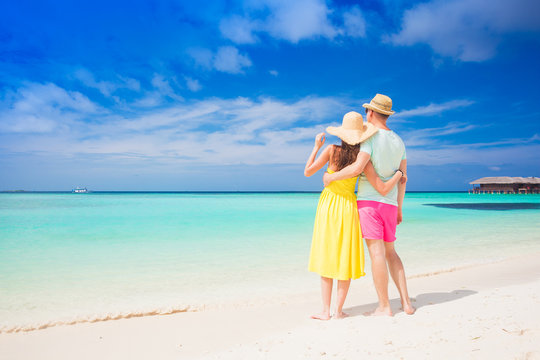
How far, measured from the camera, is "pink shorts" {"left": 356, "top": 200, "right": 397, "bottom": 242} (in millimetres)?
2799

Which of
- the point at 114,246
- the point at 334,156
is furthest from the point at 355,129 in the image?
the point at 114,246

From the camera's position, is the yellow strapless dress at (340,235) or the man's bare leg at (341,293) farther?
the man's bare leg at (341,293)

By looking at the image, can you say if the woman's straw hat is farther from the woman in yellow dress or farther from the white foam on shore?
the white foam on shore

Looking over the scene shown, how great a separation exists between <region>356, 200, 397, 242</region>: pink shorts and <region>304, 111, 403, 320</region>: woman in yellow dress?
5 centimetres

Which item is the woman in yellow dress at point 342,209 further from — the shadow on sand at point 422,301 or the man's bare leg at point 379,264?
the shadow on sand at point 422,301

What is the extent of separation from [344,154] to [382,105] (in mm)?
596

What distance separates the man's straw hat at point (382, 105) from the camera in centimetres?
293

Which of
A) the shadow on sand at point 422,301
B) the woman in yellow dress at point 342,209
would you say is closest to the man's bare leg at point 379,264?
the woman in yellow dress at point 342,209

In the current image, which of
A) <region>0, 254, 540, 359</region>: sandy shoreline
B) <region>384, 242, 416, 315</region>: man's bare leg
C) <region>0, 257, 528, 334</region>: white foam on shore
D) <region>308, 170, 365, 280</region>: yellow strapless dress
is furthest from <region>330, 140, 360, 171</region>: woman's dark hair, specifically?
<region>0, 257, 528, 334</region>: white foam on shore

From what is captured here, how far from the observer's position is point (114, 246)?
8617mm

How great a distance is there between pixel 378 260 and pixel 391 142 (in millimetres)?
1007

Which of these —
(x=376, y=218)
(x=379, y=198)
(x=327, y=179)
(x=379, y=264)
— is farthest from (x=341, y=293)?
(x=327, y=179)

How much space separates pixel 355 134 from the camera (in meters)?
2.74

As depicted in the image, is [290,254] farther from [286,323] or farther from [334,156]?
[334,156]
